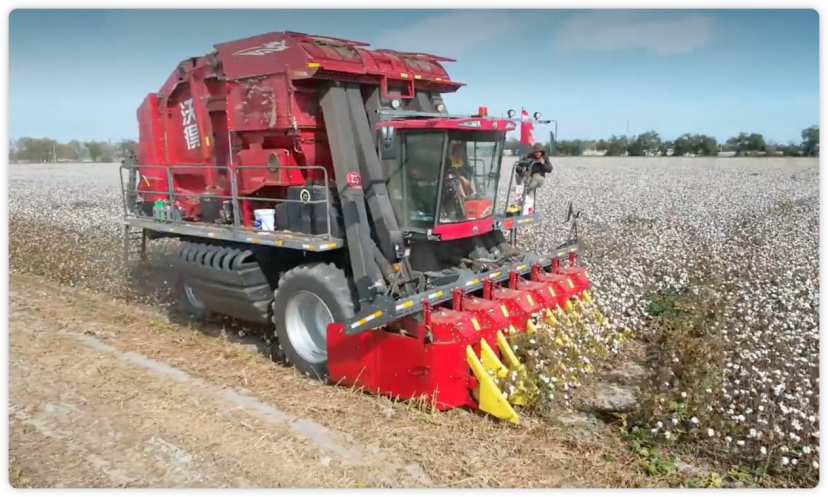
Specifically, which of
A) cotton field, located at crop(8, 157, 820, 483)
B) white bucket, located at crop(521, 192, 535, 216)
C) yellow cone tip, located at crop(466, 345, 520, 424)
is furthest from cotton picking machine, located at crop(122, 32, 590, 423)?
cotton field, located at crop(8, 157, 820, 483)

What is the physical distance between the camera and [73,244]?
13.3 meters

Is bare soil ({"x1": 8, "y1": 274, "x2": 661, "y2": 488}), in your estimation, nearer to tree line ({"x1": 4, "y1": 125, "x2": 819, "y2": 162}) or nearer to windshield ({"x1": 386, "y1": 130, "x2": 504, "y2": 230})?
windshield ({"x1": 386, "y1": 130, "x2": 504, "y2": 230})

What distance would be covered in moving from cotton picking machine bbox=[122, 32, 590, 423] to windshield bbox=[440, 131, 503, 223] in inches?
0.8

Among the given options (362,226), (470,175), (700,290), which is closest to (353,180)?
(362,226)

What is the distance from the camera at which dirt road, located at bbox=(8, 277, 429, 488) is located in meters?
4.81

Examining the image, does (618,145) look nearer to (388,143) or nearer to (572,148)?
(572,148)

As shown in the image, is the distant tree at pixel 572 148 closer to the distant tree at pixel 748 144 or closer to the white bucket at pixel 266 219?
the distant tree at pixel 748 144

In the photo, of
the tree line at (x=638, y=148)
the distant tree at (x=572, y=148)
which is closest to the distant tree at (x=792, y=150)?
the tree line at (x=638, y=148)

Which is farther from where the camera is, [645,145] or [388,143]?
[645,145]

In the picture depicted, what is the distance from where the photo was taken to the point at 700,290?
8.52 metres

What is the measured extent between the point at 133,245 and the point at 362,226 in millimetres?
5525

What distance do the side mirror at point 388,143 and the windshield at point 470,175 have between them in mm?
538

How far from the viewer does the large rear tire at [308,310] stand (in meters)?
6.72

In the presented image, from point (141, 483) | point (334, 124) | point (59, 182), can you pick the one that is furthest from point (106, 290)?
point (59, 182)
